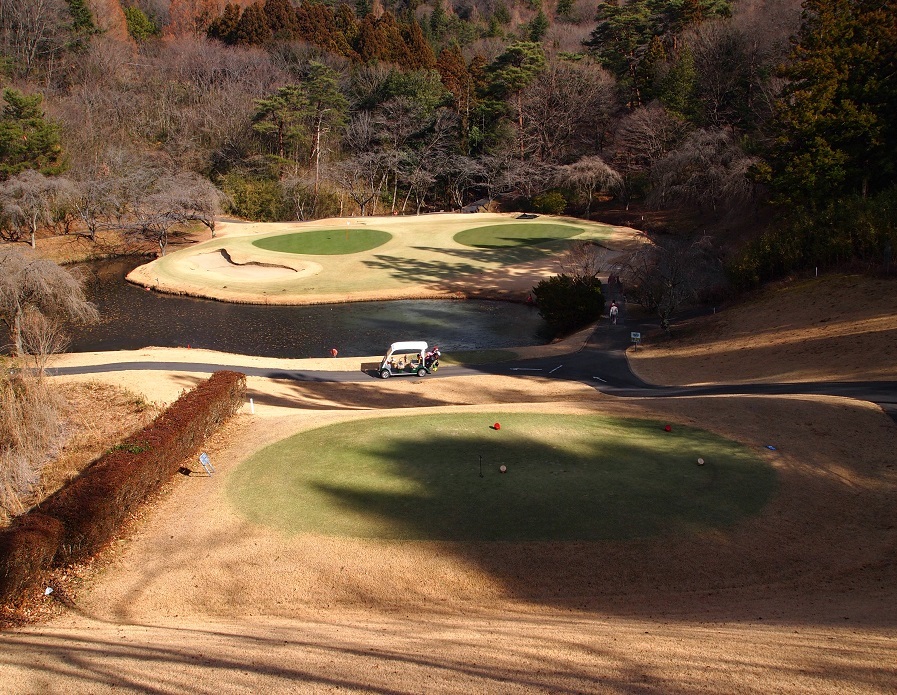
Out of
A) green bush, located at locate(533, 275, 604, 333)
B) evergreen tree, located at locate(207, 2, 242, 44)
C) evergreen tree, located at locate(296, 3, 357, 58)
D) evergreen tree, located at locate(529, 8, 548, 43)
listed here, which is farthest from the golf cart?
evergreen tree, located at locate(529, 8, 548, 43)

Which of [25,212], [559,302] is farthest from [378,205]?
[559,302]

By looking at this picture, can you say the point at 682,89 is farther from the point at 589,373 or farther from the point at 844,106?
the point at 589,373

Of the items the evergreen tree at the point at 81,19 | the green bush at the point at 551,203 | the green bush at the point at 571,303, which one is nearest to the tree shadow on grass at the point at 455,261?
the green bush at the point at 571,303

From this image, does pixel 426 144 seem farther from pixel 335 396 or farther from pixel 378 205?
pixel 335 396

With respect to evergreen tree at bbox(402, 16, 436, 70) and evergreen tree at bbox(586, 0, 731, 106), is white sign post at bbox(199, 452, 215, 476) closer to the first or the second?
evergreen tree at bbox(586, 0, 731, 106)

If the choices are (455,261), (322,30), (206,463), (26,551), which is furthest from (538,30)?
(26,551)

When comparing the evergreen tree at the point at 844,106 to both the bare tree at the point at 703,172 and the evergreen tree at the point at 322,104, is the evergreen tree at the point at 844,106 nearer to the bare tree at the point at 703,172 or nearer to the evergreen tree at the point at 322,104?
the bare tree at the point at 703,172
